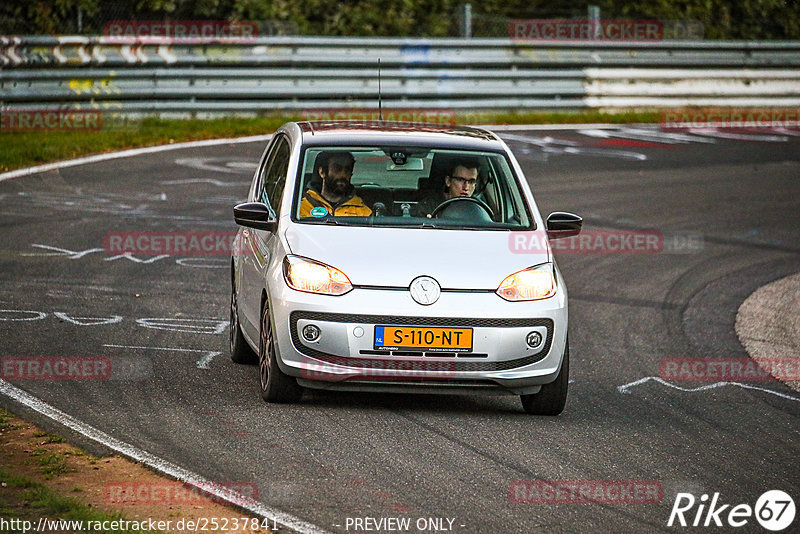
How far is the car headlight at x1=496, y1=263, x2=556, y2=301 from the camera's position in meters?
7.51

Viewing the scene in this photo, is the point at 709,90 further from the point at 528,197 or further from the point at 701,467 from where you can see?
the point at 701,467

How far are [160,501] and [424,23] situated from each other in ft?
75.5

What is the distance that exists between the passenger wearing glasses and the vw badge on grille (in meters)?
1.29

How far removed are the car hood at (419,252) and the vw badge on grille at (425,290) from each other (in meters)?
0.03

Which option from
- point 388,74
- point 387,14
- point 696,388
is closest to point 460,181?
point 696,388

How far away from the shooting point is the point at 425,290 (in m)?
7.36

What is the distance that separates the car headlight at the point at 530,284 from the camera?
24.6 feet

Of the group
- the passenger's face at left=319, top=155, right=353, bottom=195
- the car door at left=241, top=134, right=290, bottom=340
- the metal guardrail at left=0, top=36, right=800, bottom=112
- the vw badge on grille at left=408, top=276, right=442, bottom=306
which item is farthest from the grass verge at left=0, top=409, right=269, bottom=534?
the metal guardrail at left=0, top=36, right=800, bottom=112

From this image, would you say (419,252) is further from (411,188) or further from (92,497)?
(92,497)

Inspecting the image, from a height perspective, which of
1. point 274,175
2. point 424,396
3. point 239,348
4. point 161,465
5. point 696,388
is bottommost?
point 696,388

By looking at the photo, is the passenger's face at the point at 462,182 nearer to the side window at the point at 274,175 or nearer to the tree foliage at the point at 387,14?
the side window at the point at 274,175

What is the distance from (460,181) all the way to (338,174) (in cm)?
78

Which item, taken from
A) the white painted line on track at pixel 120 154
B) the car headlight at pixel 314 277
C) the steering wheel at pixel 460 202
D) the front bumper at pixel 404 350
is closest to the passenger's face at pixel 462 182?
the steering wheel at pixel 460 202

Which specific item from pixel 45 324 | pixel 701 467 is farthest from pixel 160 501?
pixel 45 324
